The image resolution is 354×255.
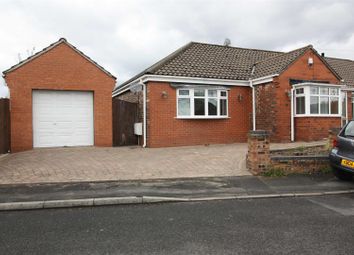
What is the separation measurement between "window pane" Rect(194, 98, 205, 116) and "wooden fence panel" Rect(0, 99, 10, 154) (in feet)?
25.6

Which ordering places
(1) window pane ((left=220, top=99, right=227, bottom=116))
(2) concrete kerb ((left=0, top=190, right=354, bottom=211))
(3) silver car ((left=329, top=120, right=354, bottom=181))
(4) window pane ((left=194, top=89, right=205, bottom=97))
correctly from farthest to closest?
(1) window pane ((left=220, top=99, right=227, bottom=116)) < (4) window pane ((left=194, top=89, right=205, bottom=97)) < (3) silver car ((left=329, top=120, right=354, bottom=181)) < (2) concrete kerb ((left=0, top=190, right=354, bottom=211))

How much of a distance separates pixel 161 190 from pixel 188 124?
844cm

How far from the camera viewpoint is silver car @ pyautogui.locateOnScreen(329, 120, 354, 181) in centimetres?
762

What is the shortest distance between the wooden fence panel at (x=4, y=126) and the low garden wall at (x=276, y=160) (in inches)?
350

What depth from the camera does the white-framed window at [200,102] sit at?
1533 centimetres

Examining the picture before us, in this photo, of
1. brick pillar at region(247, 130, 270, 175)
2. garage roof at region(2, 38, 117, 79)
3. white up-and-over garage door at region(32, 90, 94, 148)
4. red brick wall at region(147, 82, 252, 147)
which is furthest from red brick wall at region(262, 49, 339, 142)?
white up-and-over garage door at region(32, 90, 94, 148)

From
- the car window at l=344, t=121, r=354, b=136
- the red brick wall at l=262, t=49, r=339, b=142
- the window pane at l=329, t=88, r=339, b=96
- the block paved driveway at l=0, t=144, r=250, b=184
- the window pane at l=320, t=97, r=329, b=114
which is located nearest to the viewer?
the car window at l=344, t=121, r=354, b=136

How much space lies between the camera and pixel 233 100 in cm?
1639

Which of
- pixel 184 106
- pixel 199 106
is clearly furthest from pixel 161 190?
pixel 199 106

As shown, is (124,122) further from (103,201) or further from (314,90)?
(103,201)

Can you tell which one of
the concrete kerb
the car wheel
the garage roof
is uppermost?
the garage roof

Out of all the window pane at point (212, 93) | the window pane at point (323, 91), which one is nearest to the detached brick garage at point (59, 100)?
the window pane at point (212, 93)

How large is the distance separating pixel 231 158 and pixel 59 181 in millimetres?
5369

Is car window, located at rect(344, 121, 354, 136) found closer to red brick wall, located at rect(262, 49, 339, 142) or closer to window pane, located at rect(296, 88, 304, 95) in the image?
red brick wall, located at rect(262, 49, 339, 142)
